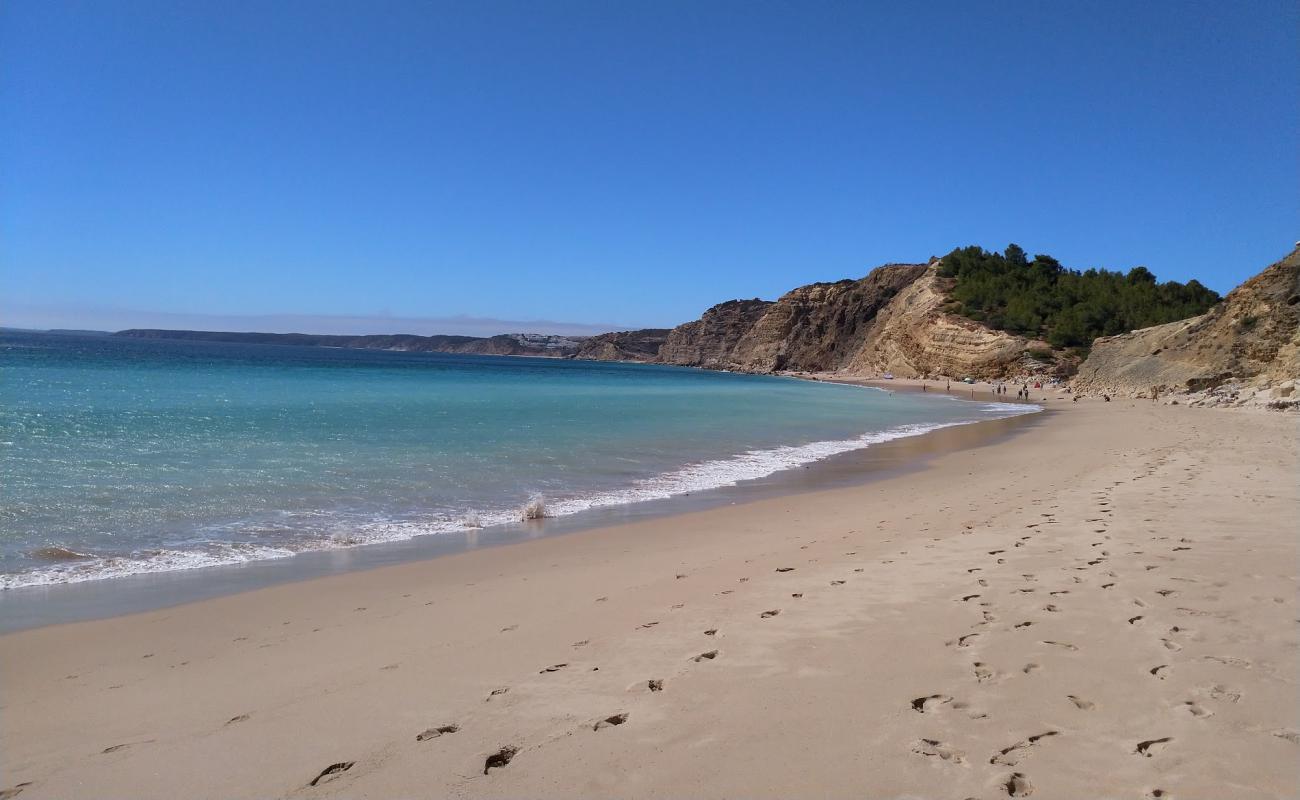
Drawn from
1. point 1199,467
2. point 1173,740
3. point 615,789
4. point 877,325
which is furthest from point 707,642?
point 877,325

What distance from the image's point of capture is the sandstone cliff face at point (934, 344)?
6625 centimetres

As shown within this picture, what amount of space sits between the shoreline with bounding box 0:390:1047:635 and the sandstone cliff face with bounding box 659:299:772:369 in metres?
148

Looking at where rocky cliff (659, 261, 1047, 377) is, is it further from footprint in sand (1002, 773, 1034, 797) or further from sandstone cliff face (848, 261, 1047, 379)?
footprint in sand (1002, 773, 1034, 797)

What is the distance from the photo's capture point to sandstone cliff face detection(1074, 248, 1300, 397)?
96.7ft

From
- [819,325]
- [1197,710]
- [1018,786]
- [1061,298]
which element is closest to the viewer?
[1018,786]

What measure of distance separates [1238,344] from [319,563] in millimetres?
38883

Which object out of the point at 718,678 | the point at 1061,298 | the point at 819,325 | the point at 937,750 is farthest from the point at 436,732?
the point at 819,325

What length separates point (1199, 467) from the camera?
38.0 ft

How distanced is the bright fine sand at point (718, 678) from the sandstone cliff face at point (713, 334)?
154 m

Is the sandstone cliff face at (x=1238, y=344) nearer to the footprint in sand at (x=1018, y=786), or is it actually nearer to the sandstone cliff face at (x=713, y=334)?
the footprint in sand at (x=1018, y=786)

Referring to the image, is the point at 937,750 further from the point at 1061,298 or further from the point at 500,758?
the point at 1061,298

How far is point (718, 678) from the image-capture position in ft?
12.3

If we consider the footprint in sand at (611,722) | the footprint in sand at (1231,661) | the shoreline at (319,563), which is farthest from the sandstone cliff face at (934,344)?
the footprint in sand at (611,722)

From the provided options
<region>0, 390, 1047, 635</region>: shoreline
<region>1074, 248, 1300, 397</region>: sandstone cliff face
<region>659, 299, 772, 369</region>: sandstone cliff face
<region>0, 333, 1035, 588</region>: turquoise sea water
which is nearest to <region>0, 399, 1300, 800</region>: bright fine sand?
<region>0, 390, 1047, 635</region>: shoreline
